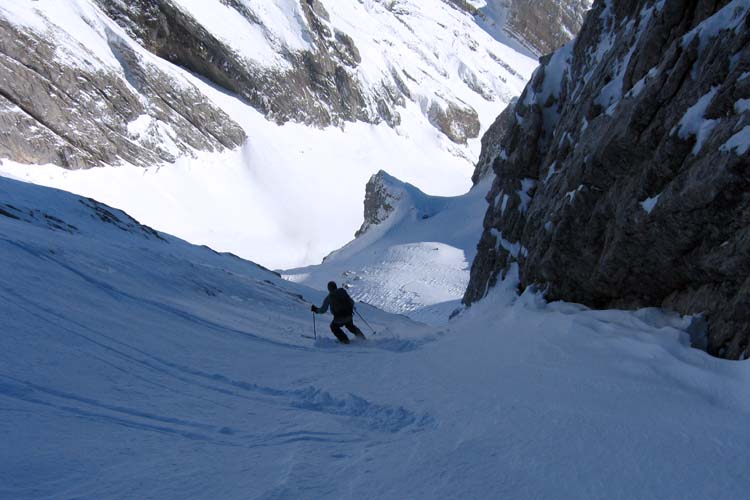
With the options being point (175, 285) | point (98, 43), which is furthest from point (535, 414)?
point (98, 43)

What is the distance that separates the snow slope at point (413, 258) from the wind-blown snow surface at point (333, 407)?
17108 millimetres

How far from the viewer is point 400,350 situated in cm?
846

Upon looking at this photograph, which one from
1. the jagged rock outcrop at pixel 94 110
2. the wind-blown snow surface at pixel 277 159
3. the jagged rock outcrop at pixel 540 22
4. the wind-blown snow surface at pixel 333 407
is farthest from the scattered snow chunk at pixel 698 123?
the jagged rock outcrop at pixel 540 22

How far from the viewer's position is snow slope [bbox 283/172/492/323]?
85.9 feet

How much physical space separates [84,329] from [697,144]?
7635mm

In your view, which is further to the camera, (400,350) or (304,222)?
(304,222)

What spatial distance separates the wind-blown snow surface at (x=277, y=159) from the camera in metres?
46.0

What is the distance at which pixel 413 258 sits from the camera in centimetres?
3067

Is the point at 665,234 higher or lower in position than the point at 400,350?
higher

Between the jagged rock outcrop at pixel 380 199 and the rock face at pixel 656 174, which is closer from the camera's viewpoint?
the rock face at pixel 656 174

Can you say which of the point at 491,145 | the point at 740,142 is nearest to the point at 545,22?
the point at 491,145

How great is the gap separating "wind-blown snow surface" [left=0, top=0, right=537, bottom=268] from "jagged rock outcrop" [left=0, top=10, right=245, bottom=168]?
1.07 metres

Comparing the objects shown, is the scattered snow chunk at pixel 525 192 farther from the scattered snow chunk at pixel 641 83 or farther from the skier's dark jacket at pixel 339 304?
the skier's dark jacket at pixel 339 304

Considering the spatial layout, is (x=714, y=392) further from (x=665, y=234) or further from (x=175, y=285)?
(x=175, y=285)
